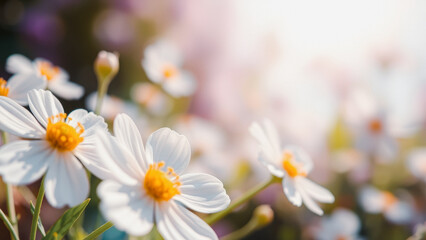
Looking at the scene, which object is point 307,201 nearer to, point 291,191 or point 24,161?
point 291,191

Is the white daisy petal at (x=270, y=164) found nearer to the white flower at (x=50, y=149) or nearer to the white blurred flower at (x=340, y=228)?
the white flower at (x=50, y=149)

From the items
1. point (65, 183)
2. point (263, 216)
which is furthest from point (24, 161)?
point (263, 216)

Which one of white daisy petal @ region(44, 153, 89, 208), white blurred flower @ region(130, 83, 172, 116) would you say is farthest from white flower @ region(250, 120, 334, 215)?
white blurred flower @ region(130, 83, 172, 116)

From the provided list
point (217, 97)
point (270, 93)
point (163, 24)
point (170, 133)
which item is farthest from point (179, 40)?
point (170, 133)

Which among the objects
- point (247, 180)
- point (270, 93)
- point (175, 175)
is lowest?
point (247, 180)

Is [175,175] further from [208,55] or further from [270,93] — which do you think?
[208,55]
